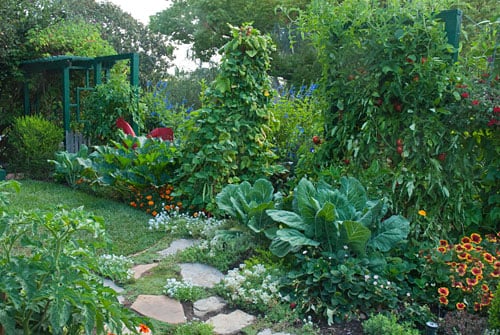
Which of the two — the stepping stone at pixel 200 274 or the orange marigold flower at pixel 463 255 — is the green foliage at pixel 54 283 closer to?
the stepping stone at pixel 200 274

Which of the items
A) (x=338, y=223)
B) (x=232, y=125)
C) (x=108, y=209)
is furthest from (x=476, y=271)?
(x=108, y=209)

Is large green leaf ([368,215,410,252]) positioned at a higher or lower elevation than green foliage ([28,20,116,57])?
lower

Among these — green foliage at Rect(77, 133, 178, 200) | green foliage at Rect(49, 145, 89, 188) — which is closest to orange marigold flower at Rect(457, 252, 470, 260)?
green foliage at Rect(77, 133, 178, 200)

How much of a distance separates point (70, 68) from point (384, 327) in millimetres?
7590

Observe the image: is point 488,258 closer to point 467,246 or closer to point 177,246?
point 467,246

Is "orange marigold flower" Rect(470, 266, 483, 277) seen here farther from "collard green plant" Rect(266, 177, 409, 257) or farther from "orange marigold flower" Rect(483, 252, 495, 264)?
"collard green plant" Rect(266, 177, 409, 257)

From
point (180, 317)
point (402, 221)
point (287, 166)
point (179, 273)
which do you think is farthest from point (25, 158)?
point (402, 221)

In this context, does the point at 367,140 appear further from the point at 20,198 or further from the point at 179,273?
the point at 20,198

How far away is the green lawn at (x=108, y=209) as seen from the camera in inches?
179

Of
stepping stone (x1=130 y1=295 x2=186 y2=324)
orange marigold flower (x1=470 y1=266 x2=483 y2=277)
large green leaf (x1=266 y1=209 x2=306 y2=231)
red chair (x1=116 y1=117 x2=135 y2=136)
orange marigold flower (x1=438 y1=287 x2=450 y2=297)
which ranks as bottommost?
stepping stone (x1=130 y1=295 x2=186 y2=324)

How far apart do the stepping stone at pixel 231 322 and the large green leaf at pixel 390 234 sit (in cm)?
97

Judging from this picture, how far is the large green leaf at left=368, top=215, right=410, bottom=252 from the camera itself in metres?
3.33

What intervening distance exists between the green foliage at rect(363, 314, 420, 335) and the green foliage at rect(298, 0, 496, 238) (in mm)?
932

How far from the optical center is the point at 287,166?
5934 millimetres
